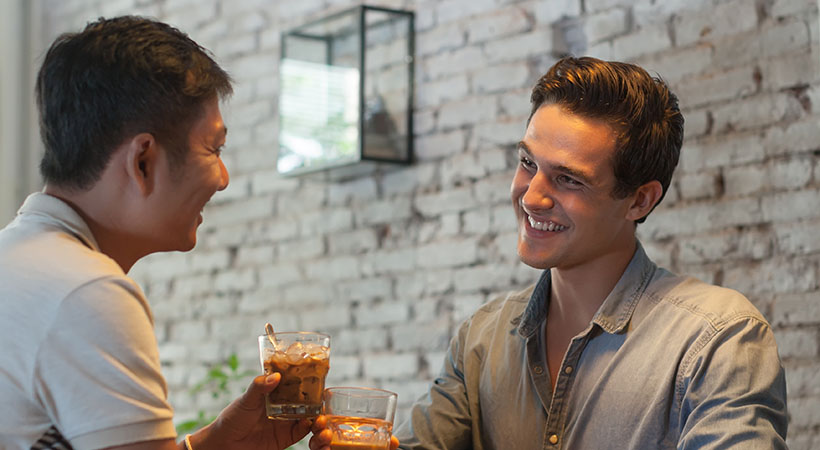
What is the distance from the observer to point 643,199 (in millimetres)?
2033

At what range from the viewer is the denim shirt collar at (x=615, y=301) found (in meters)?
1.91

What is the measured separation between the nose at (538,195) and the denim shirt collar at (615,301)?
20cm

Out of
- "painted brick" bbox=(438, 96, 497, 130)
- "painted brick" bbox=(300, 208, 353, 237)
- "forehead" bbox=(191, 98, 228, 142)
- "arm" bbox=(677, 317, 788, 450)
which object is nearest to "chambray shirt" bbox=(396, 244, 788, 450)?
"arm" bbox=(677, 317, 788, 450)

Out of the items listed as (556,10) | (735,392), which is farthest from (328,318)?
(735,392)

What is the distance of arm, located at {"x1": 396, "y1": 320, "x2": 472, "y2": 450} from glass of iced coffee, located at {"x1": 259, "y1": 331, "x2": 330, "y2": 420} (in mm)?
443

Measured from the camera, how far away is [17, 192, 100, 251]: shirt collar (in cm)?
137

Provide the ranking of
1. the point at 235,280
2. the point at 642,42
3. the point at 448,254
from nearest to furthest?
the point at 642,42 < the point at 448,254 < the point at 235,280

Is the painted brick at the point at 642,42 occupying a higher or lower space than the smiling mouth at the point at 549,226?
higher

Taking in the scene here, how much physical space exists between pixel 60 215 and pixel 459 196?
6.30ft

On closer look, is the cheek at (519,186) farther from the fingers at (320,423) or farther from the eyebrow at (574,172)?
the fingers at (320,423)

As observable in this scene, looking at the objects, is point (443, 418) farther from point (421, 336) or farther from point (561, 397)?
point (421, 336)

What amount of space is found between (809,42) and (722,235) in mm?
514

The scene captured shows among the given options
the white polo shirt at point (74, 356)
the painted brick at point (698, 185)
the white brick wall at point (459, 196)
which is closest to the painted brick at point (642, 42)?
the white brick wall at point (459, 196)

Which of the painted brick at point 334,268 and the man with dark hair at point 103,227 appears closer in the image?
the man with dark hair at point 103,227
